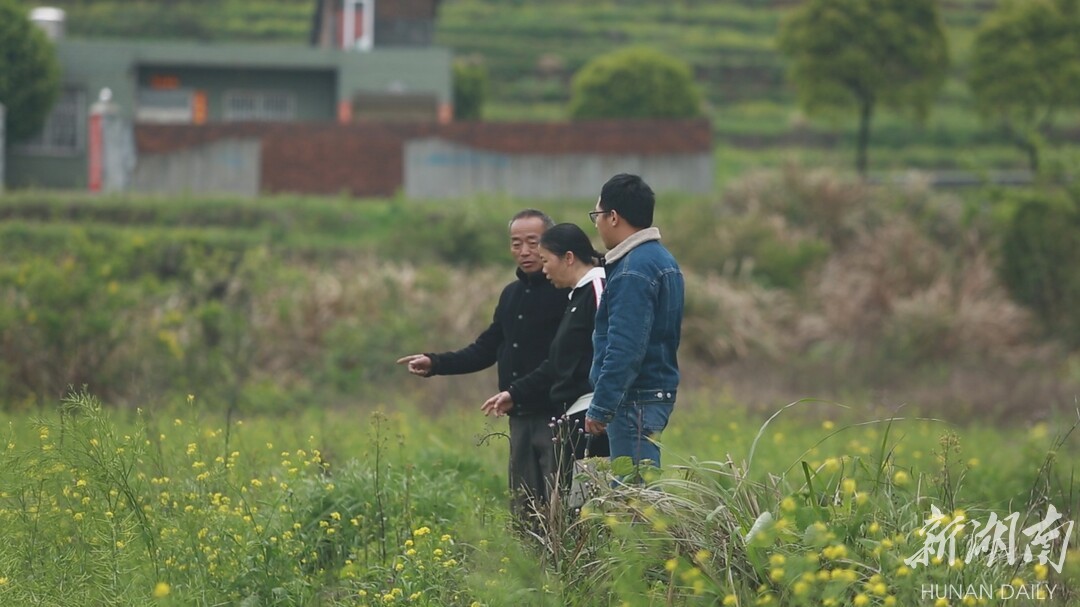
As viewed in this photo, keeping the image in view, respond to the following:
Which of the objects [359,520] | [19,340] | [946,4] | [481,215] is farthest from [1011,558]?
[946,4]

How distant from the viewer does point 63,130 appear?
34.0 meters

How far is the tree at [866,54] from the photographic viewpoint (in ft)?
112

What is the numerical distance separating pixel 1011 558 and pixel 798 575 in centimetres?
116

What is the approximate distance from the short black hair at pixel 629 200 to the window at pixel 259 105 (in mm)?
30776

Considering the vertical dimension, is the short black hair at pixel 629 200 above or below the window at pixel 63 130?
above

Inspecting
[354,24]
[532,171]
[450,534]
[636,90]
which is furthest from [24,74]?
[450,534]

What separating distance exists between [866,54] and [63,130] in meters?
18.5

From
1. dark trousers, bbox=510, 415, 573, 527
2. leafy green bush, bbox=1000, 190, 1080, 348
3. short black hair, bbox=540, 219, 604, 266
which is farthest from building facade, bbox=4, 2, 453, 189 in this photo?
short black hair, bbox=540, 219, 604, 266

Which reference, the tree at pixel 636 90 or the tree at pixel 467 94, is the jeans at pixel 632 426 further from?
the tree at pixel 467 94

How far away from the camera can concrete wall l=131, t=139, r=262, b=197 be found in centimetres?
2941

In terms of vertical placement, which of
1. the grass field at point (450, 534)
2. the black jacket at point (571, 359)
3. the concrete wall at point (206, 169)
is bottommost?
the concrete wall at point (206, 169)

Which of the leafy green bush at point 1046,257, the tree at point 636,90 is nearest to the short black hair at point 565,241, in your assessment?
the leafy green bush at point 1046,257

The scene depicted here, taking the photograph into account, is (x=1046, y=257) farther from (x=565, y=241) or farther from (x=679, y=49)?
(x=679, y=49)

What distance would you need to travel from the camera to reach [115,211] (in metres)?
26.4
